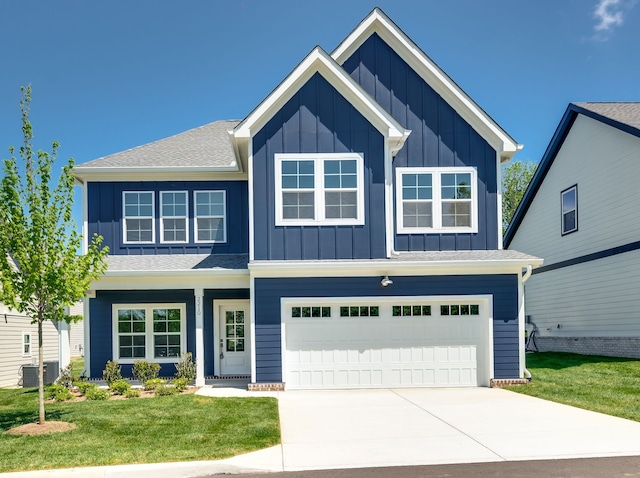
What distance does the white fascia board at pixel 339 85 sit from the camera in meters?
14.1

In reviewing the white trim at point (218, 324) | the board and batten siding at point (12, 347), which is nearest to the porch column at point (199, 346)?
the white trim at point (218, 324)

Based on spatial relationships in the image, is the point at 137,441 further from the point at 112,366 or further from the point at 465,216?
the point at 465,216

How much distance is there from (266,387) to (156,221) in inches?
226

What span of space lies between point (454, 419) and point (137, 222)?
10240 millimetres

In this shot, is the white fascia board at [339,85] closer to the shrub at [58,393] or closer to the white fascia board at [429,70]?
the white fascia board at [429,70]

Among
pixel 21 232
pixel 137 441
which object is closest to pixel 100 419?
pixel 137 441

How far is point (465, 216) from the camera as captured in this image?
15195 millimetres

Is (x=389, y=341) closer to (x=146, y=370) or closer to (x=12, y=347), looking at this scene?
(x=146, y=370)

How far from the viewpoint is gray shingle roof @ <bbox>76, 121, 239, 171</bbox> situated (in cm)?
1655

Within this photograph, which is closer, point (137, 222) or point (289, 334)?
point (289, 334)

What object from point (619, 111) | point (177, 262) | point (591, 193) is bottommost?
point (177, 262)

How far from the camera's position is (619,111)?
64.3ft

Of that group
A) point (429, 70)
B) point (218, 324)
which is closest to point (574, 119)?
point (429, 70)

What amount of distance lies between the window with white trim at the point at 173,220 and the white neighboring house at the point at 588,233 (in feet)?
41.3
